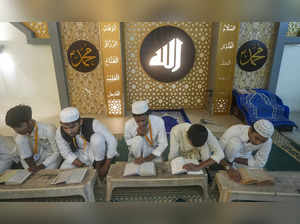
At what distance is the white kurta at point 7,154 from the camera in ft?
6.57

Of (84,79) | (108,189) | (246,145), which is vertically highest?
(84,79)

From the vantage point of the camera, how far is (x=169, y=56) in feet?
13.3

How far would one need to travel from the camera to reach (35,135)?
74.6 inches

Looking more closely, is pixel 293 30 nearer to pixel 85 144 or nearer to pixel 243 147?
pixel 243 147

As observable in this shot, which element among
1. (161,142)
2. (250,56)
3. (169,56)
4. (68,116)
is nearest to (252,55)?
(250,56)

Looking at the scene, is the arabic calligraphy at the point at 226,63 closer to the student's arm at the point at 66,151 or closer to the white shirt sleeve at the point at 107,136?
the white shirt sleeve at the point at 107,136

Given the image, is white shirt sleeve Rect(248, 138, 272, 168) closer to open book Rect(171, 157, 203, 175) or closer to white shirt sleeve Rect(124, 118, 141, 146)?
open book Rect(171, 157, 203, 175)

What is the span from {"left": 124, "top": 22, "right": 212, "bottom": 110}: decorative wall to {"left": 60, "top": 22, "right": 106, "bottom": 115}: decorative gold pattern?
62 centimetres

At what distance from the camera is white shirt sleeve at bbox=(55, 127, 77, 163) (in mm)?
1927

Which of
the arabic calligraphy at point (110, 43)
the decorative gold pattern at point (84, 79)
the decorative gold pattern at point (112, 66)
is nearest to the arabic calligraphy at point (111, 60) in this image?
the decorative gold pattern at point (112, 66)

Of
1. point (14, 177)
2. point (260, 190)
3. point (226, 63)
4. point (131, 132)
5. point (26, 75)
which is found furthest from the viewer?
point (26, 75)

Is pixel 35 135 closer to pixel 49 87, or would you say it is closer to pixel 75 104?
pixel 75 104

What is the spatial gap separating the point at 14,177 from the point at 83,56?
292cm
